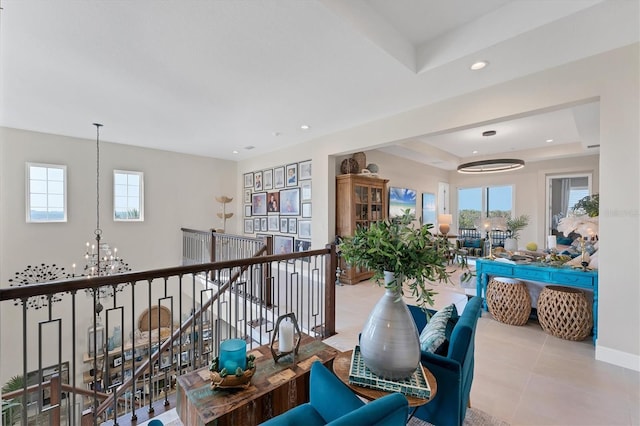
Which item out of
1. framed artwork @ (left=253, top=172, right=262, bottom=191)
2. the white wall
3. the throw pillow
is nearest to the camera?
the throw pillow

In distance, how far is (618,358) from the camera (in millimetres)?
2529

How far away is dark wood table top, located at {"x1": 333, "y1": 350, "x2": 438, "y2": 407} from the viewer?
129 cm

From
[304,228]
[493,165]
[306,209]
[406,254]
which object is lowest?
[304,228]

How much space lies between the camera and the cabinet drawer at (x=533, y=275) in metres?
3.27

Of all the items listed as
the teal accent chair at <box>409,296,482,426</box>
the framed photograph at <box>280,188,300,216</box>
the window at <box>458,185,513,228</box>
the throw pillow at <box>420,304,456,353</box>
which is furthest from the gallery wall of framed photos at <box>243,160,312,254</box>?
the window at <box>458,185,513,228</box>

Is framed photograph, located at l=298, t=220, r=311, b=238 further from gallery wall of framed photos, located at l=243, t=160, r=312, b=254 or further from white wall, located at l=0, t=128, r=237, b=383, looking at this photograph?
white wall, located at l=0, t=128, r=237, b=383

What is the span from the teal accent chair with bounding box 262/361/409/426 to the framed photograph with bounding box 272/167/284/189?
17.4ft

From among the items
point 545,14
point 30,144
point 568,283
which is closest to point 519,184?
point 568,283

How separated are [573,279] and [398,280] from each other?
2.96 meters

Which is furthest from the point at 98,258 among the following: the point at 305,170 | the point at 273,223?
the point at 305,170

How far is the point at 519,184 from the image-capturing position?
7.61 meters

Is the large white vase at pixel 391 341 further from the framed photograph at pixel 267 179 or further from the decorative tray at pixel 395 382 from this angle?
the framed photograph at pixel 267 179

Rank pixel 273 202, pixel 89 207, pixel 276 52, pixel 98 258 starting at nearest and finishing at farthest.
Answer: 1. pixel 276 52
2. pixel 98 258
3. pixel 89 207
4. pixel 273 202

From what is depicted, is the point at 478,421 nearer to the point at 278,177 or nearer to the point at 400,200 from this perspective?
the point at 400,200
